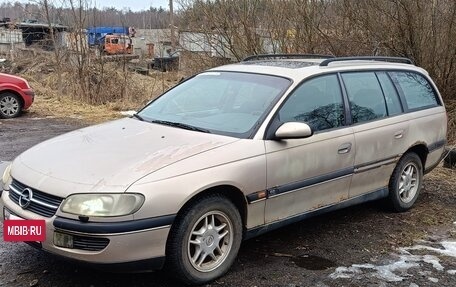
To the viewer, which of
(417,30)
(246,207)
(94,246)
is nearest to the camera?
(94,246)

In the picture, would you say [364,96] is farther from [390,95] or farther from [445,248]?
[445,248]

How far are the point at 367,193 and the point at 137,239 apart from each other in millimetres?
2652

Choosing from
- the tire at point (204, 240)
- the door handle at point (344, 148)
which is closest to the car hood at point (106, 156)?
the tire at point (204, 240)

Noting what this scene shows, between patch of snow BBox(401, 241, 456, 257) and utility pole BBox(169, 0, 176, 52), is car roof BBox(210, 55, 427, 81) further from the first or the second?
utility pole BBox(169, 0, 176, 52)

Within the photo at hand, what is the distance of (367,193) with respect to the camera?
5.14m

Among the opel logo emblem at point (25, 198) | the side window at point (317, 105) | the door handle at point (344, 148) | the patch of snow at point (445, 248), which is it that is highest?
the side window at point (317, 105)

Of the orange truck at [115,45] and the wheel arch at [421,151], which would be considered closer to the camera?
the wheel arch at [421,151]

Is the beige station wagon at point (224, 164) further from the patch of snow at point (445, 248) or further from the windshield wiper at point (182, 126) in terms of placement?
the patch of snow at point (445, 248)

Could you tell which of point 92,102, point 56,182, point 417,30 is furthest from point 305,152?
point 92,102

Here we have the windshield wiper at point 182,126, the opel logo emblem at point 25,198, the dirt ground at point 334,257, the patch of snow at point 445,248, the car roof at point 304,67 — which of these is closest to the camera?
the opel logo emblem at point 25,198

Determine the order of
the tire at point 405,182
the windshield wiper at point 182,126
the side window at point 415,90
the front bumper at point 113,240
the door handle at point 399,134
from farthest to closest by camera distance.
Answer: the side window at point 415,90, the tire at point 405,182, the door handle at point 399,134, the windshield wiper at point 182,126, the front bumper at point 113,240

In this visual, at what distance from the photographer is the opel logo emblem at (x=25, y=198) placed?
355 cm

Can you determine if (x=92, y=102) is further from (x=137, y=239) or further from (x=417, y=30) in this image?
(x=137, y=239)

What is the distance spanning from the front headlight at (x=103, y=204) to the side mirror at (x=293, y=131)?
1324 mm
